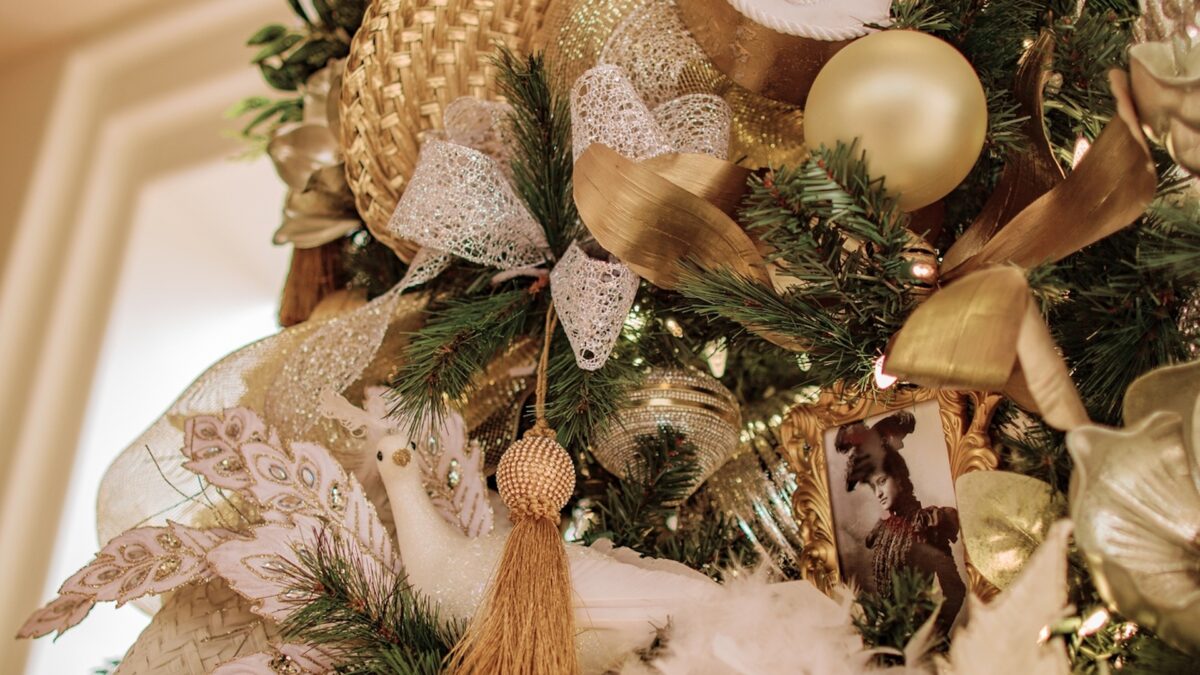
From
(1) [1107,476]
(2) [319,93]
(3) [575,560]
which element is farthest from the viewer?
(2) [319,93]

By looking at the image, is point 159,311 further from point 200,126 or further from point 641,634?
point 641,634

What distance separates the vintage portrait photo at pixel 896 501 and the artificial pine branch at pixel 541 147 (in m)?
0.18

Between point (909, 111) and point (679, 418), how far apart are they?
0.22m

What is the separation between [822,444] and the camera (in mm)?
462

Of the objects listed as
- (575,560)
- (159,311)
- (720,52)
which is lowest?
(159,311)

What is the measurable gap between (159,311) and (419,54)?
101 centimetres

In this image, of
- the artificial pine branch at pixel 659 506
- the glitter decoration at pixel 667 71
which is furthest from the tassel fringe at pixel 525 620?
the glitter decoration at pixel 667 71

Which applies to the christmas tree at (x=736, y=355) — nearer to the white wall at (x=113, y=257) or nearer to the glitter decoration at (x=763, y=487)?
the glitter decoration at (x=763, y=487)

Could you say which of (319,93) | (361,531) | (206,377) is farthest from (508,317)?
(319,93)

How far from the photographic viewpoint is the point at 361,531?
454 millimetres

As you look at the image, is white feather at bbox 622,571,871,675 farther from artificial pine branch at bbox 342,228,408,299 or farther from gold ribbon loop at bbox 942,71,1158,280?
artificial pine branch at bbox 342,228,408,299

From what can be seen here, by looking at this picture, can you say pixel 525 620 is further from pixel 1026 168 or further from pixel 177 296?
pixel 177 296

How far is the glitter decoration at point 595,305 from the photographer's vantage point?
0.43m

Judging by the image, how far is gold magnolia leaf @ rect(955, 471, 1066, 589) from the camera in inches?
14.3
